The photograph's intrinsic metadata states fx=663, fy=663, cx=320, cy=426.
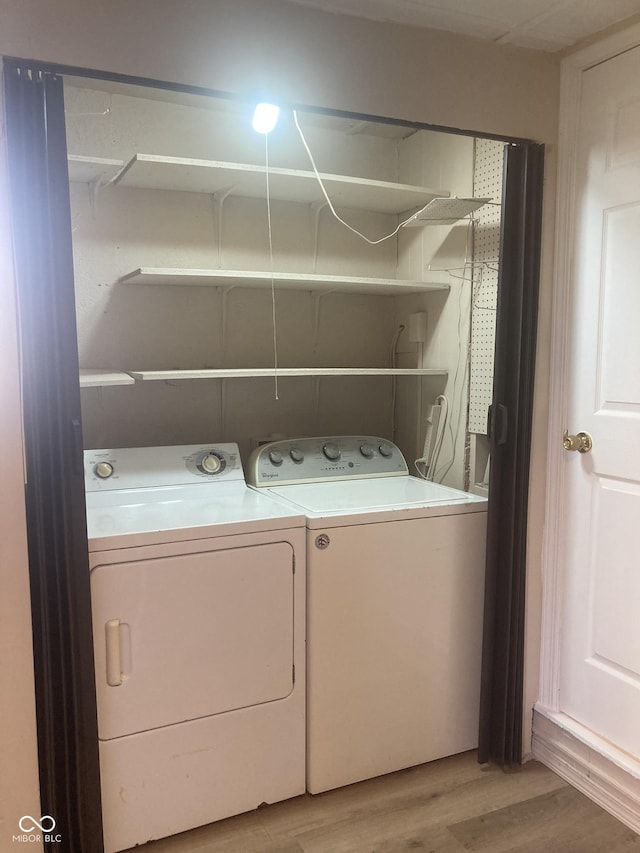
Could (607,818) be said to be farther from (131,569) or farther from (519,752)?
(131,569)

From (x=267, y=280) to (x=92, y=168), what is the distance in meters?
0.66

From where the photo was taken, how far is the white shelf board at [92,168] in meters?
2.06

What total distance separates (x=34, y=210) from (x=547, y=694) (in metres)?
2.05

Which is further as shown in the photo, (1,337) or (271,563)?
(271,563)

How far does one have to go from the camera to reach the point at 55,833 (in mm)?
1623

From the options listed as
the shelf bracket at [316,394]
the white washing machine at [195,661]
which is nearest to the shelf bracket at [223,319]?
the shelf bracket at [316,394]

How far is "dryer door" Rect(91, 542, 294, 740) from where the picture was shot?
170 cm

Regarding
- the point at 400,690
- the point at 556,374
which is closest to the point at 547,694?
the point at 400,690

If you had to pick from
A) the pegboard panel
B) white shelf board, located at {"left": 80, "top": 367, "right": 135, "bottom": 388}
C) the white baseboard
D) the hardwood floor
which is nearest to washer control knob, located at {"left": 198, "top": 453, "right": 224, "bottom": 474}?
white shelf board, located at {"left": 80, "top": 367, "right": 135, "bottom": 388}

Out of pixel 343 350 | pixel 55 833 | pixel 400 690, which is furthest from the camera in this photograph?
pixel 343 350

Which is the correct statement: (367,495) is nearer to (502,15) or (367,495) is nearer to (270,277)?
(270,277)

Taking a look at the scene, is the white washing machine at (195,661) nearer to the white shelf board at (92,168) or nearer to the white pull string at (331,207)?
the white shelf board at (92,168)

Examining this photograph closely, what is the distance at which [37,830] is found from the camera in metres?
1.61

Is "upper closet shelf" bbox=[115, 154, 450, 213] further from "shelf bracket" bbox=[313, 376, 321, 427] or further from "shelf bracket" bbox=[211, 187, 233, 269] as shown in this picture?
"shelf bracket" bbox=[313, 376, 321, 427]
